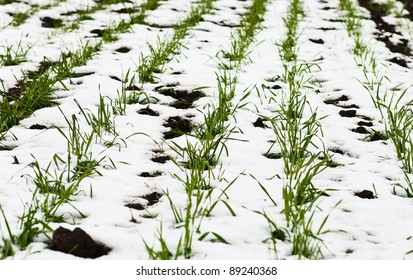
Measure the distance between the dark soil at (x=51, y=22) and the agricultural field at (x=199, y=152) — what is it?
0.22m

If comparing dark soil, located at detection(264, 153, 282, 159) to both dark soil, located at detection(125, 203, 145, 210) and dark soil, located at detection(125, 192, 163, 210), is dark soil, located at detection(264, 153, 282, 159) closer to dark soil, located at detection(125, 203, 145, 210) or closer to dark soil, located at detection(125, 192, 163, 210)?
dark soil, located at detection(125, 192, 163, 210)

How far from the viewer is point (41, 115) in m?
3.25

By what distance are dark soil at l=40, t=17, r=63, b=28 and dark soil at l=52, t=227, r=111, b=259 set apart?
15.1ft

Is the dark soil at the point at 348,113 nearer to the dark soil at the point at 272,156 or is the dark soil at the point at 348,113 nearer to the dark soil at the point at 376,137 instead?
the dark soil at the point at 376,137

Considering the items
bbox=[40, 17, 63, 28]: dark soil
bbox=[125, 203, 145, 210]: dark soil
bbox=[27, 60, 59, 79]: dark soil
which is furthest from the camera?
bbox=[40, 17, 63, 28]: dark soil

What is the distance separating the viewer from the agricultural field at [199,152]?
1.96m

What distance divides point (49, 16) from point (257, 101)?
4052 mm

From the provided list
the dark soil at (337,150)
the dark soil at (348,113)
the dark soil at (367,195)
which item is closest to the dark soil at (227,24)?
the dark soil at (348,113)

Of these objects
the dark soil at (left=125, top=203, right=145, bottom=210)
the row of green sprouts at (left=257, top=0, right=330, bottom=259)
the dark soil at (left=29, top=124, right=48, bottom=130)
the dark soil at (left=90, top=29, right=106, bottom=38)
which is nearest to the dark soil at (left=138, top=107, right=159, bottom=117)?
the dark soil at (left=29, top=124, right=48, bottom=130)

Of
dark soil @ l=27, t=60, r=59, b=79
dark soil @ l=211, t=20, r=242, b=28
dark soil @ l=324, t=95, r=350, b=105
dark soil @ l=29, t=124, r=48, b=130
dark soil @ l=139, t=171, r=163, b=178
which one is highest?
dark soil @ l=211, t=20, r=242, b=28

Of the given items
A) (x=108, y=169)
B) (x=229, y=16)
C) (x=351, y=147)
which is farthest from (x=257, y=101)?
(x=229, y=16)

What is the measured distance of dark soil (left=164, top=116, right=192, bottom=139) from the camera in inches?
122

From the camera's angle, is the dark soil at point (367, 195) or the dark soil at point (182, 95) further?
the dark soil at point (182, 95)

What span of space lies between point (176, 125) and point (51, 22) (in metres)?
3.91
